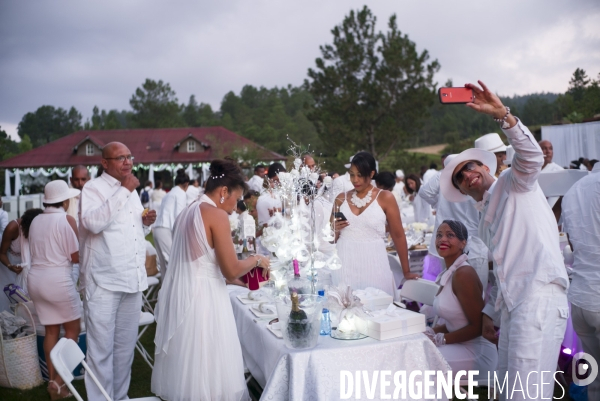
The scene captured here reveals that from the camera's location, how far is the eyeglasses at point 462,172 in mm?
2921

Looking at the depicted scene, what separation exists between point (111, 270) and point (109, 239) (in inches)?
8.7

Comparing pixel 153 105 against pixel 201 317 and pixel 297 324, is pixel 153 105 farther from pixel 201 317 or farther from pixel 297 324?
pixel 297 324

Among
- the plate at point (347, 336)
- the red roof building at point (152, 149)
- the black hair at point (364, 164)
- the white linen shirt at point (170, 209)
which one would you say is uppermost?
the red roof building at point (152, 149)

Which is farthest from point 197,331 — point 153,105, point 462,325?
point 153,105

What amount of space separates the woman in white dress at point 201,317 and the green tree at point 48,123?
7714 centimetres

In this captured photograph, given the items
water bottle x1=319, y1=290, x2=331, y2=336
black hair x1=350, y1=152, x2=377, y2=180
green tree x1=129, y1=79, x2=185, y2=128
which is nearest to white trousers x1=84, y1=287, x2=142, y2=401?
water bottle x1=319, y1=290, x2=331, y2=336

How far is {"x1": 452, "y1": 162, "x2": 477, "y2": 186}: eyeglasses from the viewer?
2921 millimetres

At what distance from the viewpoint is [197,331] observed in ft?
9.16

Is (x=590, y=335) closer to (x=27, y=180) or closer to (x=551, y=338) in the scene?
(x=551, y=338)

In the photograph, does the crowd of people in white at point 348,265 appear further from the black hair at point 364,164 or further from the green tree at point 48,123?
the green tree at point 48,123

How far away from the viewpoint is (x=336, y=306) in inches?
112

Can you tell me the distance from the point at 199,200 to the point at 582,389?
116 inches

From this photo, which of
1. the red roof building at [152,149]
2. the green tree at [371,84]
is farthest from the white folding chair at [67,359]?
the red roof building at [152,149]

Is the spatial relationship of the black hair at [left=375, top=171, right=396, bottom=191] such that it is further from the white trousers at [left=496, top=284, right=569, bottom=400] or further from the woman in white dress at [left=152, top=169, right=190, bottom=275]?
the white trousers at [left=496, top=284, right=569, bottom=400]
